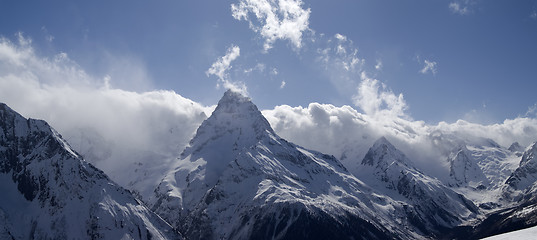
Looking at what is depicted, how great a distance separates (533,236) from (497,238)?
2901 mm

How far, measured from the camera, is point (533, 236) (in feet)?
131

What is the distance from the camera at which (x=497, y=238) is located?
→ 41000 millimetres
